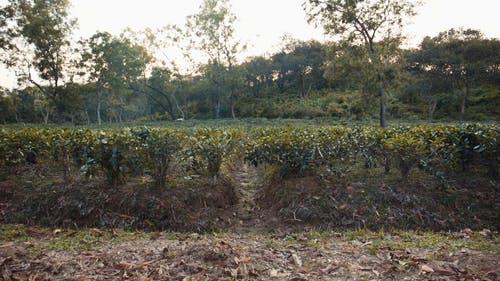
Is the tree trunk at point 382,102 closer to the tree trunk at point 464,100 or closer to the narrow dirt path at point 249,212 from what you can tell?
the narrow dirt path at point 249,212

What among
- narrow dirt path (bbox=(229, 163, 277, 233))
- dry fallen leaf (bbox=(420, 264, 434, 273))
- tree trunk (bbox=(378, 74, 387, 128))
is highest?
tree trunk (bbox=(378, 74, 387, 128))

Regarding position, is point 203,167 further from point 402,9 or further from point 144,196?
point 402,9

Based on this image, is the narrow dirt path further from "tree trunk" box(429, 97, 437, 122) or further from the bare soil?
"tree trunk" box(429, 97, 437, 122)

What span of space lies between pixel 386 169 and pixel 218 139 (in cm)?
365

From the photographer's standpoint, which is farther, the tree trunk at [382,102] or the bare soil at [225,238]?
the tree trunk at [382,102]

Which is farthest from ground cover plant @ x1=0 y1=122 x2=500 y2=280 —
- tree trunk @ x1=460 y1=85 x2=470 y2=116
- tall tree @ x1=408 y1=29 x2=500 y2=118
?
tall tree @ x1=408 y1=29 x2=500 y2=118

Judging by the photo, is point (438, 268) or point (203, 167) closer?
point (438, 268)

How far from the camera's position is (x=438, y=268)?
102 inches

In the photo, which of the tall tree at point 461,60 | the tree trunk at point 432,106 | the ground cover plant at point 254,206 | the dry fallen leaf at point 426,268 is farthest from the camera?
the tree trunk at point 432,106

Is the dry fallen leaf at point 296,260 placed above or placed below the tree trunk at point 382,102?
below

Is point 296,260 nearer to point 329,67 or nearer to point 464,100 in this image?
point 329,67

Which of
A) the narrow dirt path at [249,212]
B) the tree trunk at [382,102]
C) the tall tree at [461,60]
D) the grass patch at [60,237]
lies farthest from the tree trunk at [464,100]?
the grass patch at [60,237]

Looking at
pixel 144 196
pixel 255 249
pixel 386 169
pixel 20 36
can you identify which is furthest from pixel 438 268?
pixel 20 36

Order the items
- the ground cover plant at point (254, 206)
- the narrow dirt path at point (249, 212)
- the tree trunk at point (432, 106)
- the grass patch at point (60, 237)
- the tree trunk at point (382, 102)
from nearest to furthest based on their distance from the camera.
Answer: the ground cover plant at point (254, 206) → the grass patch at point (60, 237) → the narrow dirt path at point (249, 212) → the tree trunk at point (382, 102) → the tree trunk at point (432, 106)
